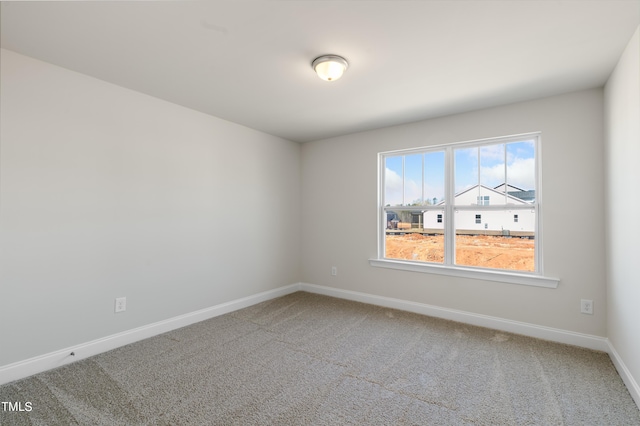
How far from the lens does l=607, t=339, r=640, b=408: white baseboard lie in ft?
6.33

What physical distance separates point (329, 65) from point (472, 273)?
2.68 metres

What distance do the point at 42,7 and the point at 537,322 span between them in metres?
4.62

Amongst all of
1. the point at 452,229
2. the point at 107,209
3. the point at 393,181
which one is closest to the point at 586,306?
the point at 452,229

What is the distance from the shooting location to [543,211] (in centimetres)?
296

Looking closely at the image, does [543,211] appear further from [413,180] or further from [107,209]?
[107,209]

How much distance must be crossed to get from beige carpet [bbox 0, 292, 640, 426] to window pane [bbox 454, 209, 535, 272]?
2.49ft

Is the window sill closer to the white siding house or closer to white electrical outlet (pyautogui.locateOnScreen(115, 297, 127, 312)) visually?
the white siding house

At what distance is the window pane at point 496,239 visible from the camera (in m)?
3.12

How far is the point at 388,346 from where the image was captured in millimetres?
2791

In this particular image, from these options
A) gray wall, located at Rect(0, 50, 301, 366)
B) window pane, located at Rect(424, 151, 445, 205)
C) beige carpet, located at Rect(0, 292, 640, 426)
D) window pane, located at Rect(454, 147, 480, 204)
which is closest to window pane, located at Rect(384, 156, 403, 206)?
window pane, located at Rect(424, 151, 445, 205)

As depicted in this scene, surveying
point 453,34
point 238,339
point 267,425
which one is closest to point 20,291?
point 238,339

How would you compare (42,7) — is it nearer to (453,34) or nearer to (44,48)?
(44,48)

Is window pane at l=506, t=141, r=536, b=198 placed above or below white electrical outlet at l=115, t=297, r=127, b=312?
above

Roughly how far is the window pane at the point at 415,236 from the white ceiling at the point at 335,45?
4.66 feet
